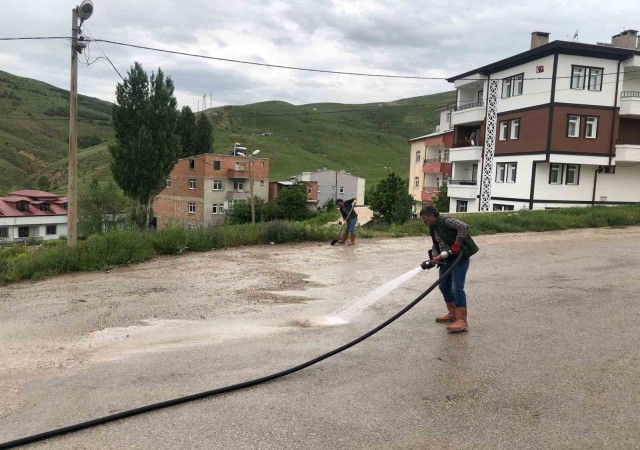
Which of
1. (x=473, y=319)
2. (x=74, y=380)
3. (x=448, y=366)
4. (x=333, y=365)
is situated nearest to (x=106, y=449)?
(x=74, y=380)

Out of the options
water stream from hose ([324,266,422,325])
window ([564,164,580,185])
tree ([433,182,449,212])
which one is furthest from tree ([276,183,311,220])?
water stream from hose ([324,266,422,325])

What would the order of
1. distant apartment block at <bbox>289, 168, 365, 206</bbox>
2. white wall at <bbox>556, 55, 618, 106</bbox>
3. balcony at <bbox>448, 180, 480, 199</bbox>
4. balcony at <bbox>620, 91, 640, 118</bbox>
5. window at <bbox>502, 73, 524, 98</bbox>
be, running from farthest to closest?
distant apartment block at <bbox>289, 168, 365, 206</bbox> → balcony at <bbox>448, 180, 480, 199</bbox> → window at <bbox>502, 73, 524, 98</bbox> → balcony at <bbox>620, 91, 640, 118</bbox> → white wall at <bbox>556, 55, 618, 106</bbox>

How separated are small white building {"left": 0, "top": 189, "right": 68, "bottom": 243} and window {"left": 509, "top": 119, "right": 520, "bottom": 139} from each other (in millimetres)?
52152

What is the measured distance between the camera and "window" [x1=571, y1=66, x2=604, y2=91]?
93.7 ft

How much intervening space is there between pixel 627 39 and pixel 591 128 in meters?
7.64

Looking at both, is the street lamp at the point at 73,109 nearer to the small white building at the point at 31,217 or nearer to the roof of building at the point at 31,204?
the small white building at the point at 31,217

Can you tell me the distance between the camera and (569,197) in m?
30.1

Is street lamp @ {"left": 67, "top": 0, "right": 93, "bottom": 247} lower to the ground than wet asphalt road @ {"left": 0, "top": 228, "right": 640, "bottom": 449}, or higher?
higher

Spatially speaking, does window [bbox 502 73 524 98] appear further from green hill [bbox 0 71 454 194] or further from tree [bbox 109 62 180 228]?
green hill [bbox 0 71 454 194]

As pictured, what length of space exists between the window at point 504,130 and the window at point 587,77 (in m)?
4.86

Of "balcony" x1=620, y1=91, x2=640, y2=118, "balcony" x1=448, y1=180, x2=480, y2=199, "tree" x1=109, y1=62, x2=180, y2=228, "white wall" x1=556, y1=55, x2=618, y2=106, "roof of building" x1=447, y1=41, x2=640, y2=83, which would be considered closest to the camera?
"roof of building" x1=447, y1=41, x2=640, y2=83

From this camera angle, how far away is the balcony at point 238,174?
64062 mm

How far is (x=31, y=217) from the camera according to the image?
58.5 meters

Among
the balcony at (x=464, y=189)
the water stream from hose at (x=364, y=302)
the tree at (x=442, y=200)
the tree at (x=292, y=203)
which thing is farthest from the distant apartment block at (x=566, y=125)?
the tree at (x=292, y=203)
